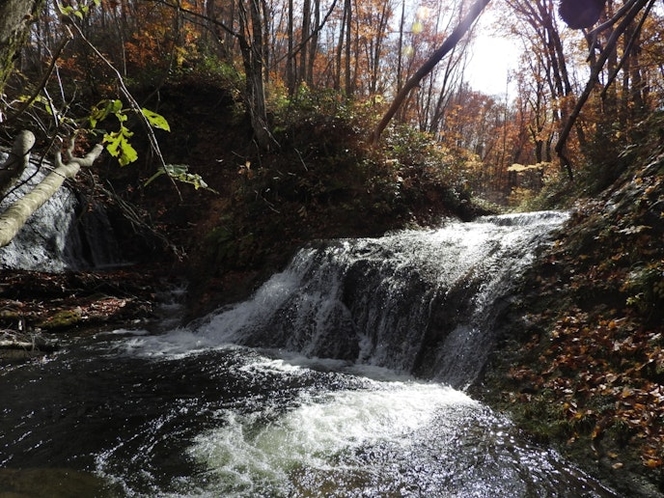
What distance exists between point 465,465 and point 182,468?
8.90 ft

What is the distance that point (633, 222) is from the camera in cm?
562

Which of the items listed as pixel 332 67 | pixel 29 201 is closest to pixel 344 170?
pixel 29 201

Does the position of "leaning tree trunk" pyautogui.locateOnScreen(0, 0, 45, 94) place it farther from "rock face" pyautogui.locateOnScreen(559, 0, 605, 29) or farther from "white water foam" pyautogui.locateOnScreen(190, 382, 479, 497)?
"white water foam" pyautogui.locateOnScreen(190, 382, 479, 497)

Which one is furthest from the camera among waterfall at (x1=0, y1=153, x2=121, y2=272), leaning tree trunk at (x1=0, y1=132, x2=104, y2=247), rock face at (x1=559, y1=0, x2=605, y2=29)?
waterfall at (x1=0, y1=153, x2=121, y2=272)

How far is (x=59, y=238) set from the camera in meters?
11.2

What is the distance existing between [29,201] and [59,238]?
37.6ft

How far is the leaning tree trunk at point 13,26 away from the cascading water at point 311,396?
346cm

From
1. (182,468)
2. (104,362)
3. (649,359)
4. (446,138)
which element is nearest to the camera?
(182,468)

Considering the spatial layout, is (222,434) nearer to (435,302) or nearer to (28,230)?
(435,302)

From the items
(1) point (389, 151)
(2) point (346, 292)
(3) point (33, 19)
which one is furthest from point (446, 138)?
(3) point (33, 19)

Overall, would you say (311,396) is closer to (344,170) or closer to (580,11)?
(580,11)

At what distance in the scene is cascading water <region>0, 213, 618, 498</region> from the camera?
3.57 m

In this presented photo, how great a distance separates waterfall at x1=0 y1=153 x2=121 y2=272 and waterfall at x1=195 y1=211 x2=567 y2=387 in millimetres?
5327

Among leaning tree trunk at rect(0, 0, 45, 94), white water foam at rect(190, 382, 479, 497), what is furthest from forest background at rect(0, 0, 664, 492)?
white water foam at rect(190, 382, 479, 497)
